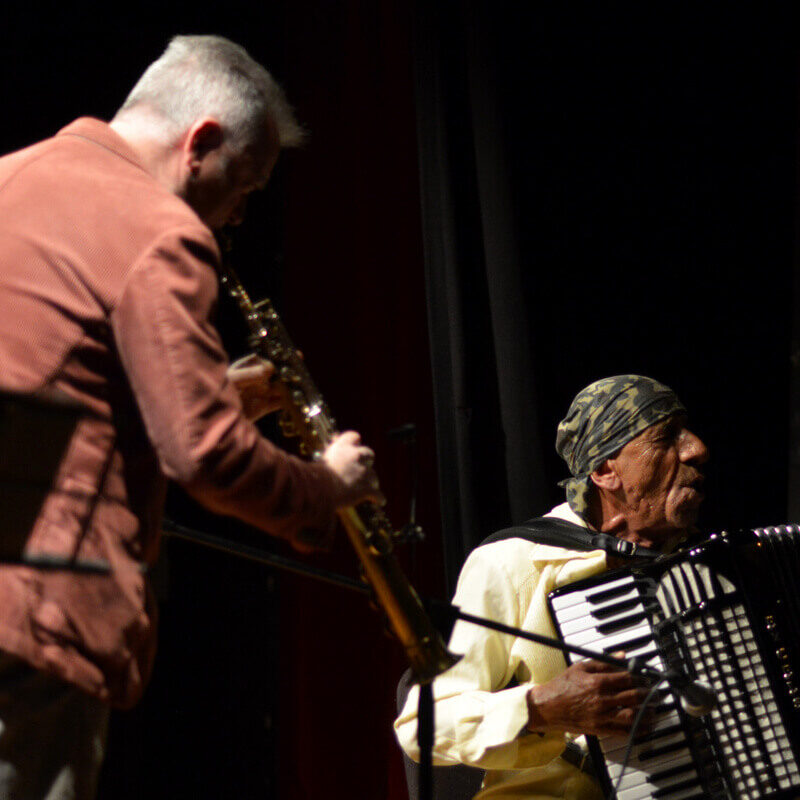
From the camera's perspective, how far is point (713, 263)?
3424 millimetres

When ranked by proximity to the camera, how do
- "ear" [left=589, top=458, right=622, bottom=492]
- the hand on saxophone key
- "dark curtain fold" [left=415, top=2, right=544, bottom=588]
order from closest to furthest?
1. the hand on saxophone key
2. "ear" [left=589, top=458, right=622, bottom=492]
3. "dark curtain fold" [left=415, top=2, right=544, bottom=588]

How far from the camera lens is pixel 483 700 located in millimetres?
2244

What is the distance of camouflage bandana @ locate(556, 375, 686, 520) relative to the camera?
2625mm

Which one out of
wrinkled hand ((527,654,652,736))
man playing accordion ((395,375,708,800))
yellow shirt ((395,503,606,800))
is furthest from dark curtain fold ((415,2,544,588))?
wrinkled hand ((527,654,652,736))

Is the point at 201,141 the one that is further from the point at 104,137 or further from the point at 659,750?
the point at 659,750

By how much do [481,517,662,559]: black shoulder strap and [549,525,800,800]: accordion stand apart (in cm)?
25

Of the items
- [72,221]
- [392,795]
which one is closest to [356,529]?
[72,221]

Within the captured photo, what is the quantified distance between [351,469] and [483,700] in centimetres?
95

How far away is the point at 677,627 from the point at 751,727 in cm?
24

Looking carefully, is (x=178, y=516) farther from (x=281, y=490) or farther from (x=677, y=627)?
(x=281, y=490)

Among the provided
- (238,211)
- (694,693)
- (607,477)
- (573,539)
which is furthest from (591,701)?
(238,211)

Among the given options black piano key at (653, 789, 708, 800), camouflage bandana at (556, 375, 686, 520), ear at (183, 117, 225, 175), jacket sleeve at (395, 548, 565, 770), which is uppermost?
ear at (183, 117, 225, 175)

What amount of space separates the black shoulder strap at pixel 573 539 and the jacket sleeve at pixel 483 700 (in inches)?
4.6

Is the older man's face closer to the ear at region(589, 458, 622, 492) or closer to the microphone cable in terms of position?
the ear at region(589, 458, 622, 492)
